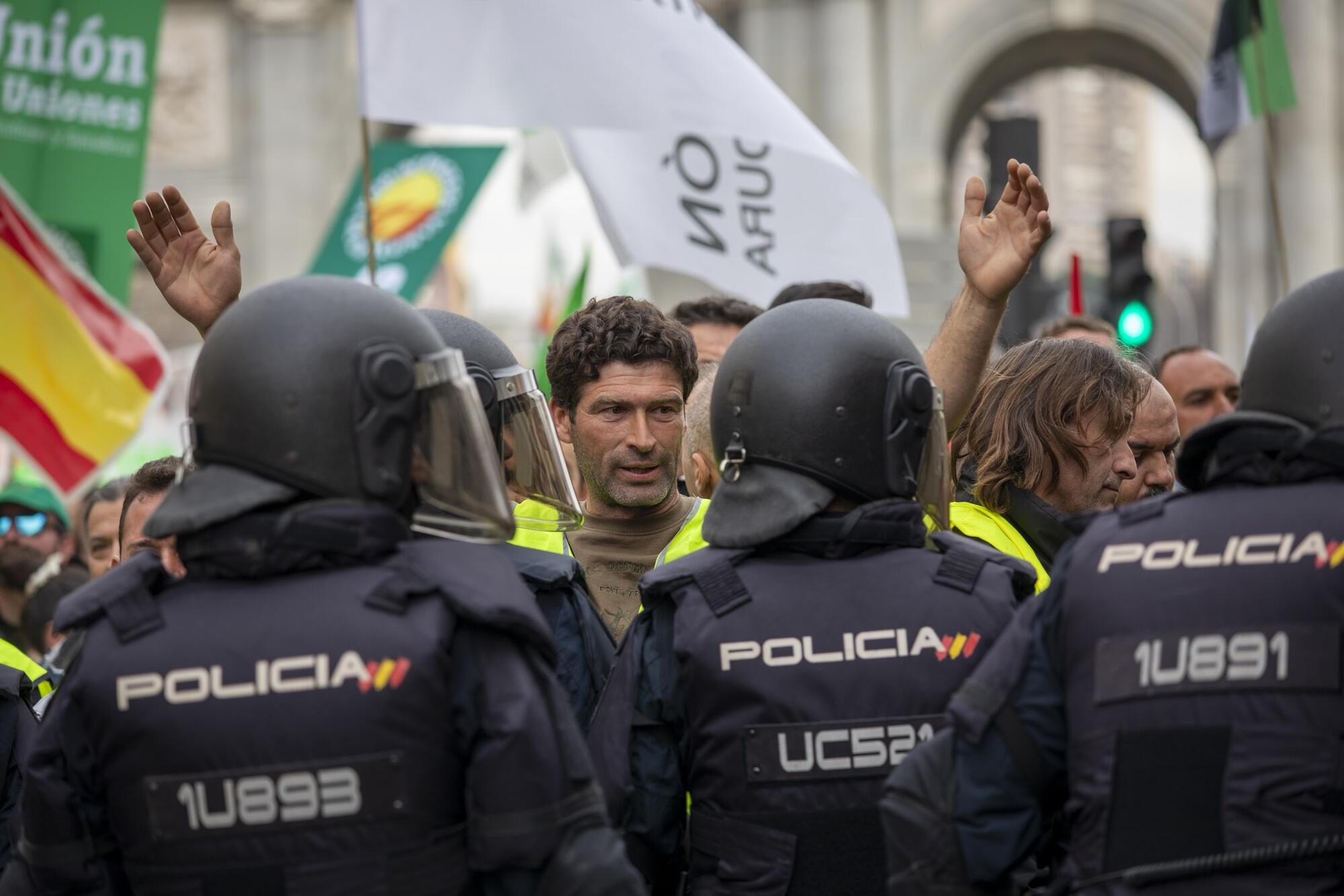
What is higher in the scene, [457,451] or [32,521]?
[457,451]

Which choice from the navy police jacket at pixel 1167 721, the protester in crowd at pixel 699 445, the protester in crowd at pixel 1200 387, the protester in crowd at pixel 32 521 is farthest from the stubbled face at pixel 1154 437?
the protester in crowd at pixel 32 521

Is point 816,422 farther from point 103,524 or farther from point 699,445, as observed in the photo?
point 103,524

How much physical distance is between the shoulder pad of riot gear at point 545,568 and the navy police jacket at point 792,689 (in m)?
0.26

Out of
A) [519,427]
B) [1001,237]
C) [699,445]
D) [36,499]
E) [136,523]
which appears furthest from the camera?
[36,499]

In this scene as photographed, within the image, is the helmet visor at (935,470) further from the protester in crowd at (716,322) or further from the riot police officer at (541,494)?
the protester in crowd at (716,322)

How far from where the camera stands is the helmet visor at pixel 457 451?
272cm

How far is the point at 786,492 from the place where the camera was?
3.05 m

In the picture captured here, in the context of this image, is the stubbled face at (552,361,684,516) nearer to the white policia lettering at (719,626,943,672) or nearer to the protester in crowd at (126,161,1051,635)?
the protester in crowd at (126,161,1051,635)

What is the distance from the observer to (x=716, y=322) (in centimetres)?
600

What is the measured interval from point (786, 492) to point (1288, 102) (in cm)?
719

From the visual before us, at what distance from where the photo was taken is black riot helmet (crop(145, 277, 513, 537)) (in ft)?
8.68

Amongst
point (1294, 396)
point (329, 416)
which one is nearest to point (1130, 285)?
point (1294, 396)

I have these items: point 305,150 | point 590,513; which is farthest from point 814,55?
point 590,513

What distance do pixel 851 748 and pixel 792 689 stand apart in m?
0.13
